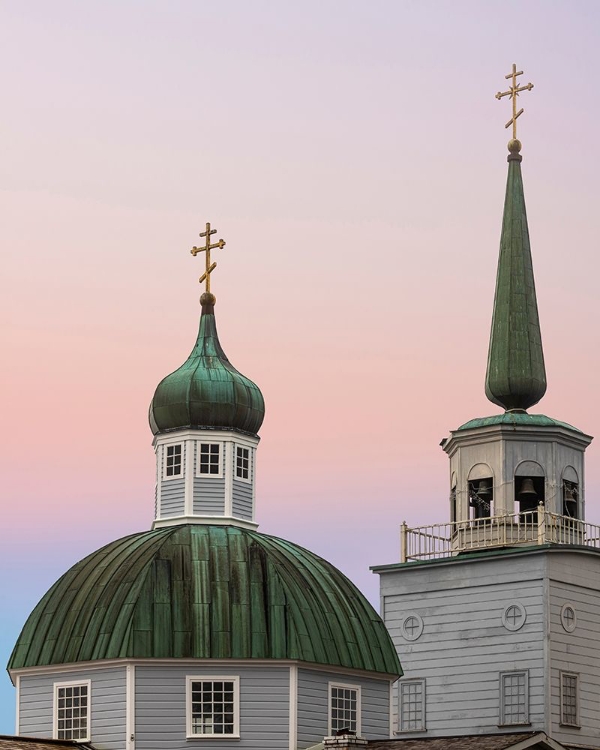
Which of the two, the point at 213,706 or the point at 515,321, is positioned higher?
the point at 515,321

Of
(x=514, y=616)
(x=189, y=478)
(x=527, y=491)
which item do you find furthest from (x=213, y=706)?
(x=527, y=491)

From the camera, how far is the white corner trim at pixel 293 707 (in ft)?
201

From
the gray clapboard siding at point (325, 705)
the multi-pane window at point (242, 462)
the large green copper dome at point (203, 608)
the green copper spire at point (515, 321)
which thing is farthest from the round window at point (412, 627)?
the gray clapboard siding at point (325, 705)

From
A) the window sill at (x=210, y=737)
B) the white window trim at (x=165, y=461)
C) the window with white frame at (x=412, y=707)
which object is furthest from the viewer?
the window with white frame at (x=412, y=707)

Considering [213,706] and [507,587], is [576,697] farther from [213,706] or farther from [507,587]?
[213,706]

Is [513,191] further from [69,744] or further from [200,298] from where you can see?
[69,744]

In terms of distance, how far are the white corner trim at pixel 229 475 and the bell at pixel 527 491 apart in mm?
10767

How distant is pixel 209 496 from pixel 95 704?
7732 mm

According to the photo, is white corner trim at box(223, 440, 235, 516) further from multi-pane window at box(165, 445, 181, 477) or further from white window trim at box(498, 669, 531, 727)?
white window trim at box(498, 669, 531, 727)

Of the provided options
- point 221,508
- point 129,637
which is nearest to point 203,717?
point 129,637

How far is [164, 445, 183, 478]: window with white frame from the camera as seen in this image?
222 feet

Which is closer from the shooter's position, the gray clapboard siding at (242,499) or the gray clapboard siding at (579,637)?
the gray clapboard siding at (242,499)

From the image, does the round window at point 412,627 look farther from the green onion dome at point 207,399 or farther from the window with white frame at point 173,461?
the window with white frame at point 173,461

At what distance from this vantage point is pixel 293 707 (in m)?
61.4
